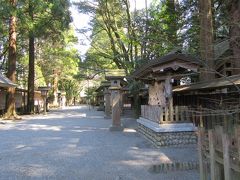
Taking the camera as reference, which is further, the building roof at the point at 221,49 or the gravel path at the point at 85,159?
the building roof at the point at 221,49

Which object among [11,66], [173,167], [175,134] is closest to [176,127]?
[175,134]

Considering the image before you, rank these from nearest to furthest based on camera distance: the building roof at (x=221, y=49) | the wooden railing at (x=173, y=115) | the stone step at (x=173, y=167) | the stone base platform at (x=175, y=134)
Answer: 1. the stone step at (x=173, y=167)
2. the stone base platform at (x=175, y=134)
3. the wooden railing at (x=173, y=115)
4. the building roof at (x=221, y=49)

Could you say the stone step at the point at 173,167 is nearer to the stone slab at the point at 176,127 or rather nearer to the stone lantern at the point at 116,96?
the stone slab at the point at 176,127

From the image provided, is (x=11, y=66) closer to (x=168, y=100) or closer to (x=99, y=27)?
(x=99, y=27)

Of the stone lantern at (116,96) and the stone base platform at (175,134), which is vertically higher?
the stone lantern at (116,96)

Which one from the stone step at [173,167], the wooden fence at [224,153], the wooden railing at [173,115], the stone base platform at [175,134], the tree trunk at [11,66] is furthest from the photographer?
the tree trunk at [11,66]

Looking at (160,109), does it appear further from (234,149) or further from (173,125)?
(234,149)

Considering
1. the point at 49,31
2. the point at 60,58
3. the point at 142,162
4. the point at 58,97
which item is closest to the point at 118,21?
the point at 49,31

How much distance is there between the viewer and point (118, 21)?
29547 mm

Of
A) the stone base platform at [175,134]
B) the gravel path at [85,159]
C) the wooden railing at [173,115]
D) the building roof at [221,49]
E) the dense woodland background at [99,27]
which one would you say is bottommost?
the gravel path at [85,159]

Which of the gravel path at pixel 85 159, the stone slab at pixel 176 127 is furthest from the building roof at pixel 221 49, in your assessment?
the gravel path at pixel 85 159

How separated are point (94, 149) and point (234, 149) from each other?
698cm

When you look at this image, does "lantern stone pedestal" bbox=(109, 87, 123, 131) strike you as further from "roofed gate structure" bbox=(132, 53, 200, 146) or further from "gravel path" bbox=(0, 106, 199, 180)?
"roofed gate structure" bbox=(132, 53, 200, 146)

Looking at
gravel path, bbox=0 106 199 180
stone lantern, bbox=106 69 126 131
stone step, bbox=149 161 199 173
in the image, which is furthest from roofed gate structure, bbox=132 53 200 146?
stone lantern, bbox=106 69 126 131
